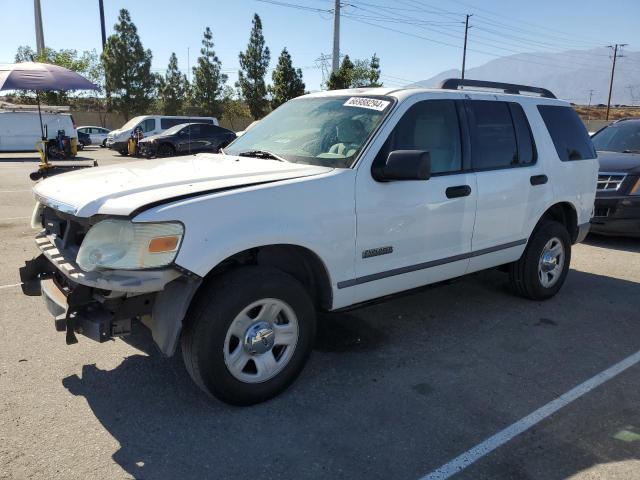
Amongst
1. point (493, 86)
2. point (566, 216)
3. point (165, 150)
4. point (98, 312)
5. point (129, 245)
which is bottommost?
point (165, 150)

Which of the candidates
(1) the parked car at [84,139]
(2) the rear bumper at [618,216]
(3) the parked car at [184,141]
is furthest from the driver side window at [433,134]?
(1) the parked car at [84,139]

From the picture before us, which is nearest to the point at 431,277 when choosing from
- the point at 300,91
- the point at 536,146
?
the point at 536,146

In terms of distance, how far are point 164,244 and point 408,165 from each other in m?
1.57

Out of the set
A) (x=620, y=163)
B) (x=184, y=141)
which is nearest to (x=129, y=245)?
(x=620, y=163)

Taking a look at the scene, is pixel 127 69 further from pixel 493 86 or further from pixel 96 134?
pixel 493 86

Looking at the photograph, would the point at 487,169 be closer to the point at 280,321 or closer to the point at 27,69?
the point at 280,321

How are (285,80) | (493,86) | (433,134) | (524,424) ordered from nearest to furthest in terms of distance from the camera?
(524,424)
(433,134)
(493,86)
(285,80)

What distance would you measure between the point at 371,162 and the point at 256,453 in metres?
1.93

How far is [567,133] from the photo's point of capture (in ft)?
17.6

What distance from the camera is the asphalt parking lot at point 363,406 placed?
2746 millimetres

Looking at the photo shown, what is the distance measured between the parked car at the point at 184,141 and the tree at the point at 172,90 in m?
32.8

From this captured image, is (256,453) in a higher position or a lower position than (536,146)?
lower

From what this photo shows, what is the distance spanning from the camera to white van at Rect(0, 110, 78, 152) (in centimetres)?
2492

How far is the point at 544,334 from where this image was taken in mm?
4535
